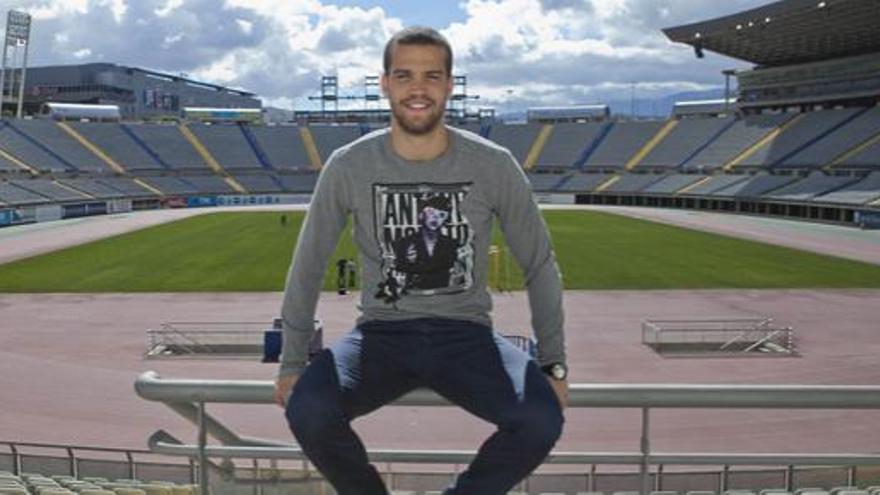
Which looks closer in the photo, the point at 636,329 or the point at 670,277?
the point at 636,329

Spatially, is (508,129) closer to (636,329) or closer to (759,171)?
(759,171)

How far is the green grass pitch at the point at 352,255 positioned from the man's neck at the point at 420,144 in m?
26.8

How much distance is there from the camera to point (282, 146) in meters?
111

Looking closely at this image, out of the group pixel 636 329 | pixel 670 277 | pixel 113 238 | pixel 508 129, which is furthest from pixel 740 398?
pixel 508 129

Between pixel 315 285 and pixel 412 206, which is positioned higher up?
pixel 412 206

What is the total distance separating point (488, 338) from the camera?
3.62 metres

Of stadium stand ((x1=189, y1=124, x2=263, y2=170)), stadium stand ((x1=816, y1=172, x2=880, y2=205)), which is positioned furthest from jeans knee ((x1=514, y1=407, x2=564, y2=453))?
stadium stand ((x1=189, y1=124, x2=263, y2=170))

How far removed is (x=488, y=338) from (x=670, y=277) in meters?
39.4

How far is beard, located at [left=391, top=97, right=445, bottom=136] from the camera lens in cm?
367

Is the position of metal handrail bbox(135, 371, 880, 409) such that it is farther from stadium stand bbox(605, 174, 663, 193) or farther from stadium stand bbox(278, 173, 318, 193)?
stadium stand bbox(278, 173, 318, 193)

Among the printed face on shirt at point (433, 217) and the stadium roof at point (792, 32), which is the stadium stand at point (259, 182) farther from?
the printed face on shirt at point (433, 217)

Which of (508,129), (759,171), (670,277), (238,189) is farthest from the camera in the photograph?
(508,129)

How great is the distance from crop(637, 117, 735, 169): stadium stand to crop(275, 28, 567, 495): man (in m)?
97.6

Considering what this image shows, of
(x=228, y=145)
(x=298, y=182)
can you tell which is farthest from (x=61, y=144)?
(x=298, y=182)
